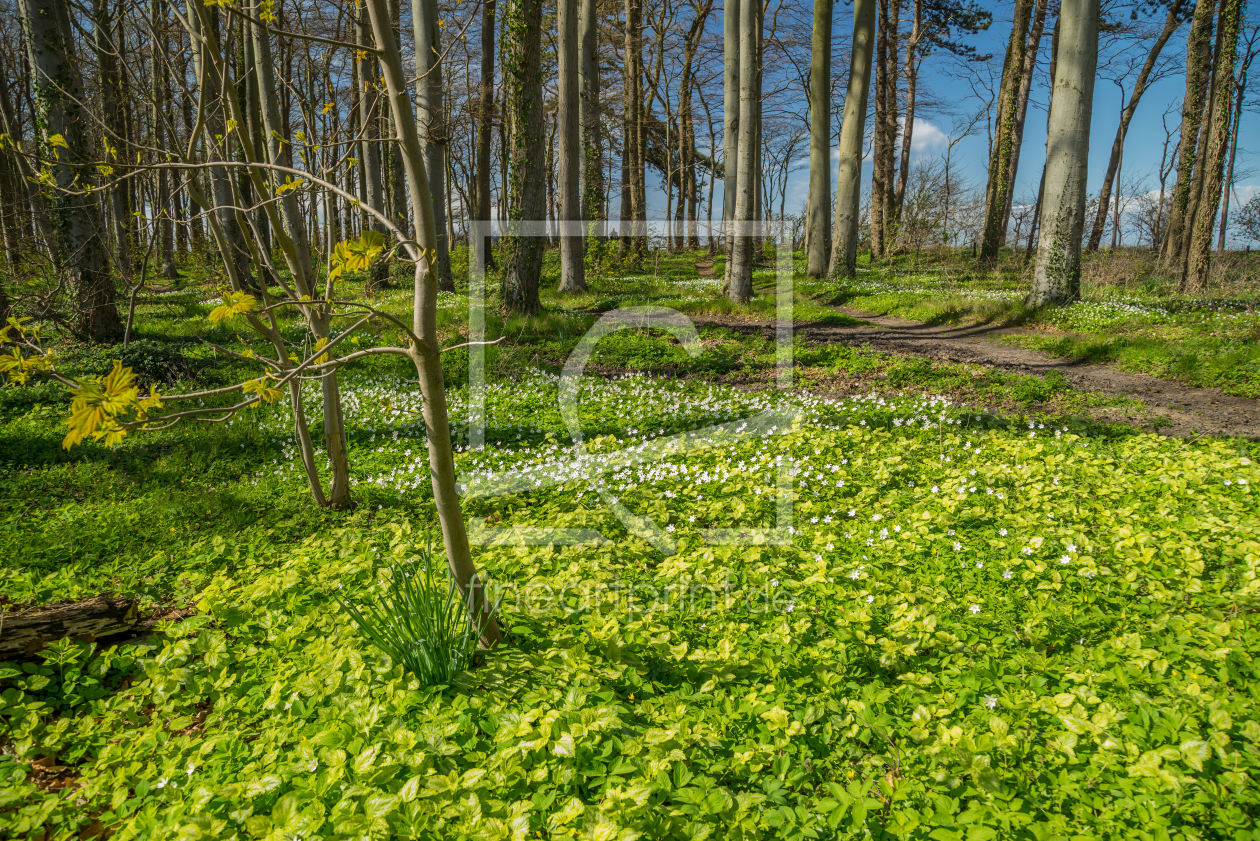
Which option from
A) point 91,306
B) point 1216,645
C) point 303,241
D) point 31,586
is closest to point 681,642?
point 1216,645

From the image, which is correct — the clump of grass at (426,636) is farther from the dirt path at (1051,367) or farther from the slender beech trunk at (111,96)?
the dirt path at (1051,367)

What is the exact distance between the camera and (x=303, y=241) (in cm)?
457

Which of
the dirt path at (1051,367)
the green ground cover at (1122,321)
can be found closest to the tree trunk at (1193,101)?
the green ground cover at (1122,321)

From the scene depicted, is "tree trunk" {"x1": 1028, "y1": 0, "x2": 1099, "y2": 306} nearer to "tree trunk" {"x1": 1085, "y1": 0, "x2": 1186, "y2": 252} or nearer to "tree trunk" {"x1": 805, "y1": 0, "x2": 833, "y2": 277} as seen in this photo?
"tree trunk" {"x1": 805, "y1": 0, "x2": 833, "y2": 277}

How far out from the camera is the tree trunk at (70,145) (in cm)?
791

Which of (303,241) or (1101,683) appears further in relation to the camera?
(303,241)

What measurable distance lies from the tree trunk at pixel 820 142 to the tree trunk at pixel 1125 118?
1019 centimetres

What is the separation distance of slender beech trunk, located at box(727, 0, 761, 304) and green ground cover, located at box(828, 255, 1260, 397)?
11.2ft

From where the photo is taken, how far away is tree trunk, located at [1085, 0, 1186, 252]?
56.4 feet

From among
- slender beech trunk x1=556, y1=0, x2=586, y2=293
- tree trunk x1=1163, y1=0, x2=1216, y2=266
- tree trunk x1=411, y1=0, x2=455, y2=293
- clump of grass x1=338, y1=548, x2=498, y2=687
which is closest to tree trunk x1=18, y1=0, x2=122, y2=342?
tree trunk x1=411, y1=0, x2=455, y2=293

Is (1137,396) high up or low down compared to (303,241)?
down

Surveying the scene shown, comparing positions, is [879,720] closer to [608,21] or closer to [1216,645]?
[1216,645]

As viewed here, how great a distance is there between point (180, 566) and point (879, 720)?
4.04 m

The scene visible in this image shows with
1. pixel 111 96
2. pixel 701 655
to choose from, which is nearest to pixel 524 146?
pixel 111 96
